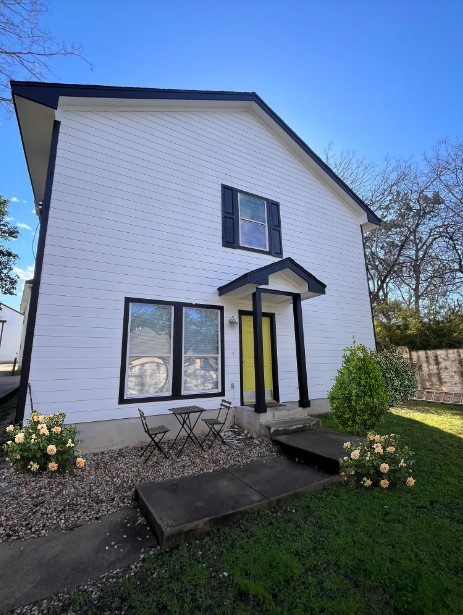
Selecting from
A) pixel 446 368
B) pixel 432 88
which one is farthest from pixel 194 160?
pixel 446 368

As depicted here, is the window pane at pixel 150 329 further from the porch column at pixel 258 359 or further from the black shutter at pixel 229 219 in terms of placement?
the black shutter at pixel 229 219

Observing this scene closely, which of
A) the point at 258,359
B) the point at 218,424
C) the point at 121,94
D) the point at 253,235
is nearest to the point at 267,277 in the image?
the point at 258,359

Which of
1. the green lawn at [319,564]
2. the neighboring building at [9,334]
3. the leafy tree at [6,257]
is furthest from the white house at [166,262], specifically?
the neighboring building at [9,334]

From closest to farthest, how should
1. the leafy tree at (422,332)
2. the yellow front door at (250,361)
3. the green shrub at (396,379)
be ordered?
the yellow front door at (250,361) < the green shrub at (396,379) < the leafy tree at (422,332)

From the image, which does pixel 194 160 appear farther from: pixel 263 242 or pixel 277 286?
pixel 277 286

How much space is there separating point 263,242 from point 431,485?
19.3 feet

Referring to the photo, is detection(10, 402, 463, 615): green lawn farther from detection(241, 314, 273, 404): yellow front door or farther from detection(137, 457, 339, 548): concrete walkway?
detection(241, 314, 273, 404): yellow front door

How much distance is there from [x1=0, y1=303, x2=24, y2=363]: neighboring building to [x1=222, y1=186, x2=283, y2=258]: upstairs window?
1069 inches

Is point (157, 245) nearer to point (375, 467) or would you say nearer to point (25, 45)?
point (25, 45)

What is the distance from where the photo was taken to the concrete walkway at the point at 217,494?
2.74 m

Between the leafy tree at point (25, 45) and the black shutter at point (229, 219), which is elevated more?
the leafy tree at point (25, 45)

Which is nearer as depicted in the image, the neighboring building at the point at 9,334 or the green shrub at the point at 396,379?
the green shrub at the point at 396,379

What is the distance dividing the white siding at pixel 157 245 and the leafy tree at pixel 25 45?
1.05 metres

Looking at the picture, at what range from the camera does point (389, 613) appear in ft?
6.27
